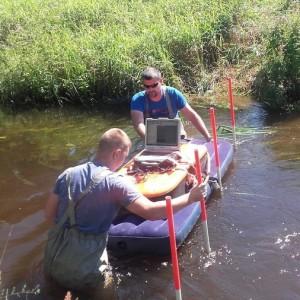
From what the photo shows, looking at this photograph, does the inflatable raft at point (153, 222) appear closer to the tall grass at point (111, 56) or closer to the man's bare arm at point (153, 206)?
the man's bare arm at point (153, 206)

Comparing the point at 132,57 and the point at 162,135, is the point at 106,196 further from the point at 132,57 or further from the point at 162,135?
the point at 132,57

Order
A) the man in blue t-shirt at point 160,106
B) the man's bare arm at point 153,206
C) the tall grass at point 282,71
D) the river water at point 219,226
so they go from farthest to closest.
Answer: the tall grass at point 282,71
the man in blue t-shirt at point 160,106
the river water at point 219,226
the man's bare arm at point 153,206

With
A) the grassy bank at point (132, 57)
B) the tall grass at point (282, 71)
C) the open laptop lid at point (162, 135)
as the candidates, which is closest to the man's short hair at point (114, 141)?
the open laptop lid at point (162, 135)

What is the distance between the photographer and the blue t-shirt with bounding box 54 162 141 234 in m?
4.14

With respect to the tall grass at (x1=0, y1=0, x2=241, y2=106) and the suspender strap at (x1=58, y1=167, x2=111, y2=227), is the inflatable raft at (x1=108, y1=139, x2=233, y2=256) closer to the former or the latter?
the suspender strap at (x1=58, y1=167, x2=111, y2=227)

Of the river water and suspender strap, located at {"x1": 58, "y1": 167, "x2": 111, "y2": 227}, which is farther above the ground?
suspender strap, located at {"x1": 58, "y1": 167, "x2": 111, "y2": 227}

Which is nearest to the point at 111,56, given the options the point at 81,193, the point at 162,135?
the point at 162,135

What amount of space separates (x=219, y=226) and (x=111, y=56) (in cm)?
706

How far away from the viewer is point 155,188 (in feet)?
18.6

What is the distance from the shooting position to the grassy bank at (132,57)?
12.4 m

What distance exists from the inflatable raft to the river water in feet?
0.61

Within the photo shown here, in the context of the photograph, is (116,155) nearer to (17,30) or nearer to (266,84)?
(266,84)

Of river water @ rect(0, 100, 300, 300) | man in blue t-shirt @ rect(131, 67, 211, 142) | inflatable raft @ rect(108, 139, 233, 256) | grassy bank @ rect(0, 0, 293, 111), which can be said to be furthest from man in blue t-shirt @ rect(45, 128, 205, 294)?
grassy bank @ rect(0, 0, 293, 111)

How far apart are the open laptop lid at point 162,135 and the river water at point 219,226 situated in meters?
0.95
